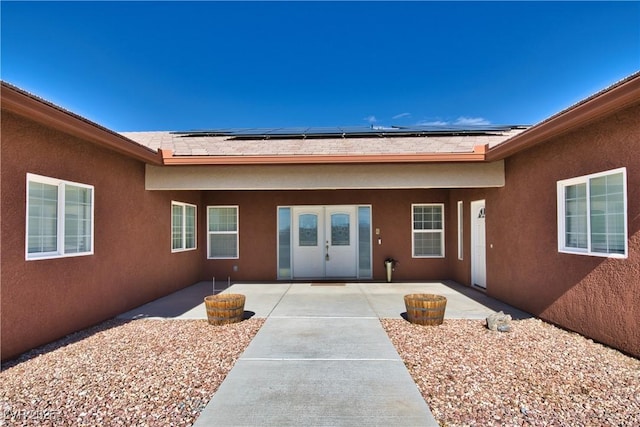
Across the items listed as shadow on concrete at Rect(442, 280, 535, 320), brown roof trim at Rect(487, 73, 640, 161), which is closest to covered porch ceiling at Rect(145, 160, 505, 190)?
brown roof trim at Rect(487, 73, 640, 161)

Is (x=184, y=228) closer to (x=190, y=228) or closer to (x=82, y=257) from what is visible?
(x=190, y=228)

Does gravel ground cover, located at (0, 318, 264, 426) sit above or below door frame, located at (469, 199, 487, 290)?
below

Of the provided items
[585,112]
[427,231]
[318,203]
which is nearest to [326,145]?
[318,203]

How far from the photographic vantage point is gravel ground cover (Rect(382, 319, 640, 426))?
10.3ft

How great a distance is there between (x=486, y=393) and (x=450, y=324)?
264cm

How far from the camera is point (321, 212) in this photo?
449 inches

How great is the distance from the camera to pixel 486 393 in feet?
11.6

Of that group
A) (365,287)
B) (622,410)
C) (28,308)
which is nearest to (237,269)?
(365,287)

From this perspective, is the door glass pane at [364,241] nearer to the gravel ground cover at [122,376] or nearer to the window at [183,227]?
the window at [183,227]

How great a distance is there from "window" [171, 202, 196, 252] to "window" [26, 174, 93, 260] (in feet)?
10.8

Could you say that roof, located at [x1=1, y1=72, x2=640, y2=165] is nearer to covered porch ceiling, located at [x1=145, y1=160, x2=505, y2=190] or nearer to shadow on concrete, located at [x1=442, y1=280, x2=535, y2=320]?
covered porch ceiling, located at [x1=145, y1=160, x2=505, y2=190]

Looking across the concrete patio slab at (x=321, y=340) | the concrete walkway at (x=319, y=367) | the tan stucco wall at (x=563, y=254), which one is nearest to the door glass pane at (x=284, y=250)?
the concrete walkway at (x=319, y=367)

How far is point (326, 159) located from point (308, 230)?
433 cm

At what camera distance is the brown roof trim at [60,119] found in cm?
394
